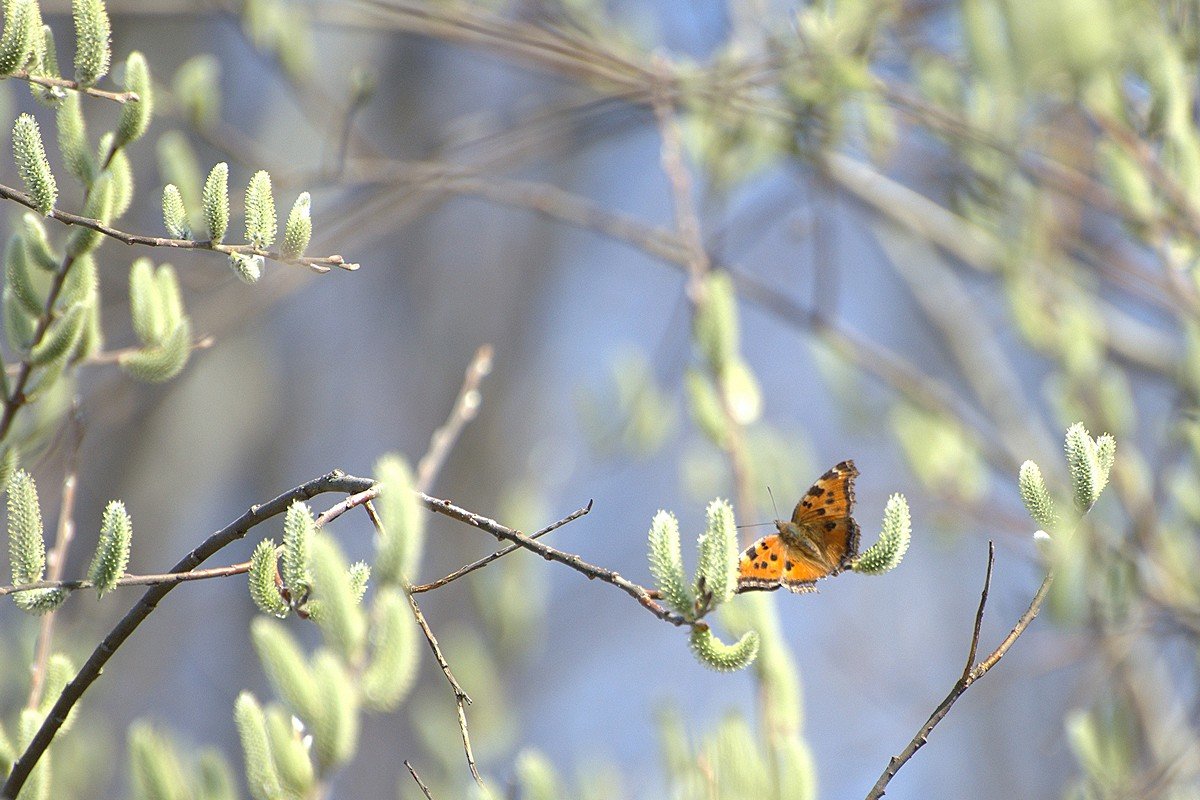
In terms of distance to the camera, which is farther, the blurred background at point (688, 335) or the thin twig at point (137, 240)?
the blurred background at point (688, 335)

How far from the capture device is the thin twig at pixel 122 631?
583 millimetres

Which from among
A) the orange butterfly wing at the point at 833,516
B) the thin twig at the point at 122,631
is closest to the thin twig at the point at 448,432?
the thin twig at the point at 122,631

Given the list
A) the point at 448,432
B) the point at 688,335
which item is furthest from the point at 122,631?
the point at 688,335

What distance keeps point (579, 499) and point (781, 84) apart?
5.17 ft

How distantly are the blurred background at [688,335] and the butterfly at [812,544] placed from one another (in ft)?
0.43

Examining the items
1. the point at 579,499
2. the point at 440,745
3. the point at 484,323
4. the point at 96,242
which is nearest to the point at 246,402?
the point at 484,323

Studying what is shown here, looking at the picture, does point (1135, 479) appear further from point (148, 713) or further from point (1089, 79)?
point (148, 713)

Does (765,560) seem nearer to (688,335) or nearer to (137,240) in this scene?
(137,240)

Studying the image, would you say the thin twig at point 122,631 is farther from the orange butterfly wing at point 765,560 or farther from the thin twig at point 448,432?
the orange butterfly wing at point 765,560

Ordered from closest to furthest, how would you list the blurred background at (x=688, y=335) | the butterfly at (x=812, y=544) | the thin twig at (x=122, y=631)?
the thin twig at (x=122, y=631)
the butterfly at (x=812, y=544)
the blurred background at (x=688, y=335)

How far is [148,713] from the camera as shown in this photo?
2926 millimetres

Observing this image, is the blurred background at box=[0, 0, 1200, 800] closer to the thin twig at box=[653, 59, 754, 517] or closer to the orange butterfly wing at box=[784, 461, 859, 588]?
the thin twig at box=[653, 59, 754, 517]

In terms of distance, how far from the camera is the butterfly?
0.74m

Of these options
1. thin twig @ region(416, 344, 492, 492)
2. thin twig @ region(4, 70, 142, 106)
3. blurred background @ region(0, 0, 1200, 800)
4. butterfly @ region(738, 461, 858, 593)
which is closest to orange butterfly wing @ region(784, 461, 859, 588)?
butterfly @ region(738, 461, 858, 593)
